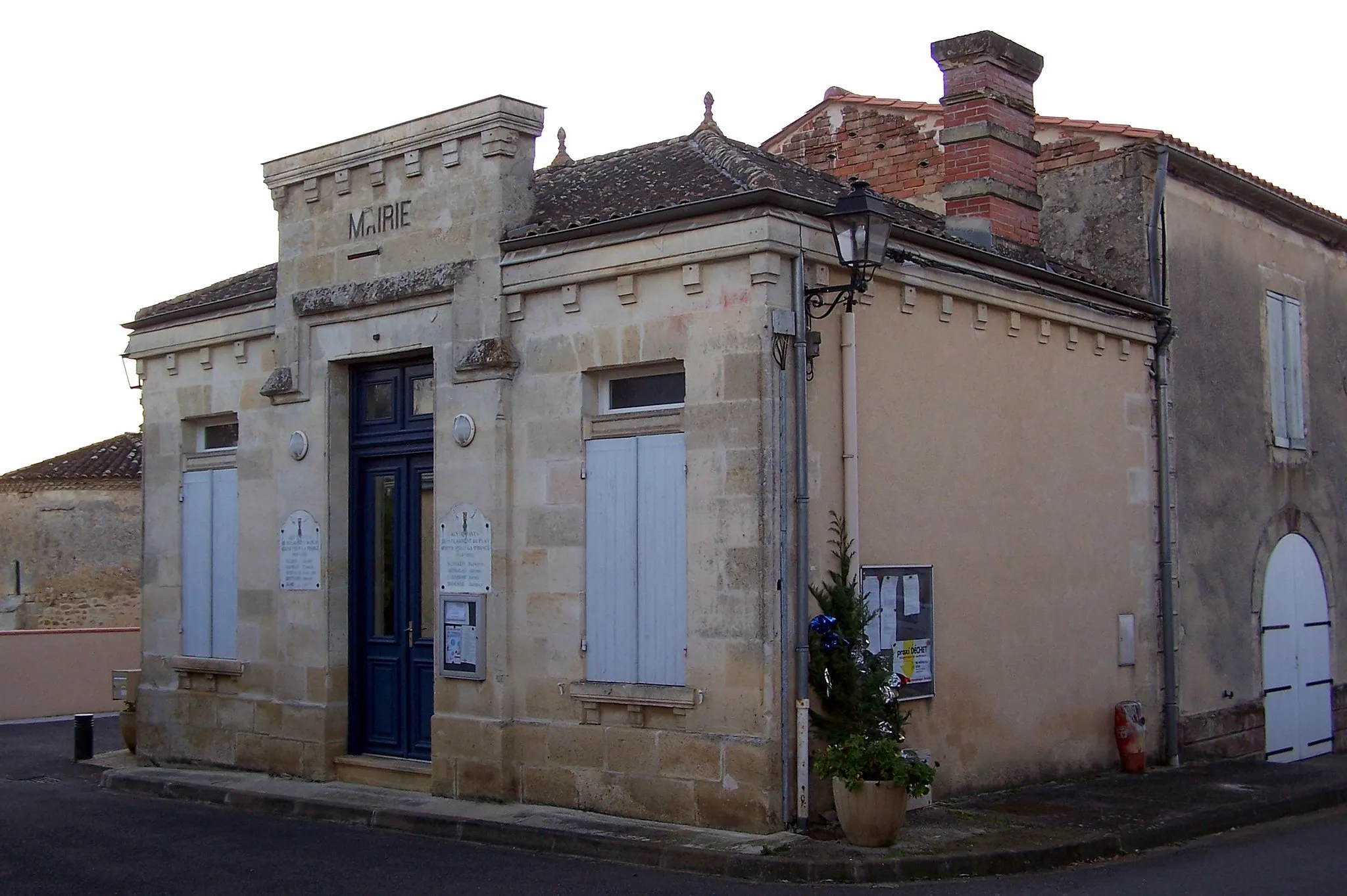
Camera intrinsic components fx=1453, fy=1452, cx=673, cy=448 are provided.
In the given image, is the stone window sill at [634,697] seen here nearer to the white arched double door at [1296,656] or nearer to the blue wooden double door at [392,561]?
the blue wooden double door at [392,561]

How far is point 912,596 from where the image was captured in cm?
1032

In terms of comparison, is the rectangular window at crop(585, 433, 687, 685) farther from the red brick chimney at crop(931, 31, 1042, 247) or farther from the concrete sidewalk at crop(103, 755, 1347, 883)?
the red brick chimney at crop(931, 31, 1042, 247)

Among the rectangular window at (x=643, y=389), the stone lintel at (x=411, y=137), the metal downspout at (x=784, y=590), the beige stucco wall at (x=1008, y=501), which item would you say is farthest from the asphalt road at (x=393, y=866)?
the stone lintel at (x=411, y=137)

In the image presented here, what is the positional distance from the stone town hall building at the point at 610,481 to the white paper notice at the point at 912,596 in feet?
0.09

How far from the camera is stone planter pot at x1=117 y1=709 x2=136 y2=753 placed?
14.1 meters

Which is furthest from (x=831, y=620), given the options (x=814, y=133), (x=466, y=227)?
(x=814, y=133)

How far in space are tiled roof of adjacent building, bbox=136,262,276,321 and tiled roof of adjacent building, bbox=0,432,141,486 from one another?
20.7m

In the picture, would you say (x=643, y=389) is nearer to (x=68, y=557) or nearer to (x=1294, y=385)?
(x=1294, y=385)

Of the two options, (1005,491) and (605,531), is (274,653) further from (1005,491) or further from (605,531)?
(1005,491)

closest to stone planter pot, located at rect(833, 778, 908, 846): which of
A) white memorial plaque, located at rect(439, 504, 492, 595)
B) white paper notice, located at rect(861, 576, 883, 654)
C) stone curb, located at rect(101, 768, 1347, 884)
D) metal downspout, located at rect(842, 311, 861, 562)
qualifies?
stone curb, located at rect(101, 768, 1347, 884)

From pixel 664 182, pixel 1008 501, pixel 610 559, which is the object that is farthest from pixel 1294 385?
pixel 610 559

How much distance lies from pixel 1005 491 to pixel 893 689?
2385 mm

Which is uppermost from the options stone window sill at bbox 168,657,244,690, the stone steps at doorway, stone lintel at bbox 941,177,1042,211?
stone lintel at bbox 941,177,1042,211

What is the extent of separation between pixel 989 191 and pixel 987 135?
0.53 meters
